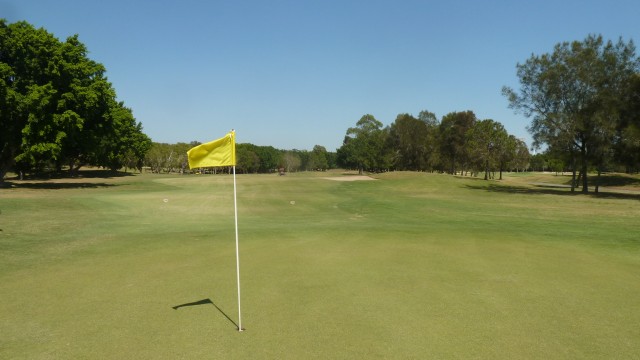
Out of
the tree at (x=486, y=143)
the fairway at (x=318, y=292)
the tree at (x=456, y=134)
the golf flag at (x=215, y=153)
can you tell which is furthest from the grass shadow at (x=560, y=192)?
the golf flag at (x=215, y=153)

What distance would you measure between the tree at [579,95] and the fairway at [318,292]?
A: 32.9 meters

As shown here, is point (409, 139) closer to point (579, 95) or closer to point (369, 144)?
point (369, 144)

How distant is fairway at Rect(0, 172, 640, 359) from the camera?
691cm

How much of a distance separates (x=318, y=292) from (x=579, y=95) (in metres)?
52.3

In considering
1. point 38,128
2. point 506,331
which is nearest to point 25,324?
point 506,331

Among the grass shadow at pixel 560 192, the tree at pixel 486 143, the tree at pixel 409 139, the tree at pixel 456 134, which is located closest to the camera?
the grass shadow at pixel 560 192

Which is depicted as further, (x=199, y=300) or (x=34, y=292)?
(x=34, y=292)

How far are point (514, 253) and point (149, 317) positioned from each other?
39.0ft

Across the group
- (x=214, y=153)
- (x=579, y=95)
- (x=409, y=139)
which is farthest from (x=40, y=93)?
(x=409, y=139)

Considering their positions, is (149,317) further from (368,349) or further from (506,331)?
(506,331)

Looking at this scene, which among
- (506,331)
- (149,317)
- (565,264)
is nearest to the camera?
(506,331)

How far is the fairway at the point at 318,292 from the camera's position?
6914mm

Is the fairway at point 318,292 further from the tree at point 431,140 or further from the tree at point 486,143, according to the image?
the tree at point 431,140

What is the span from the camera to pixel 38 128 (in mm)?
42281
